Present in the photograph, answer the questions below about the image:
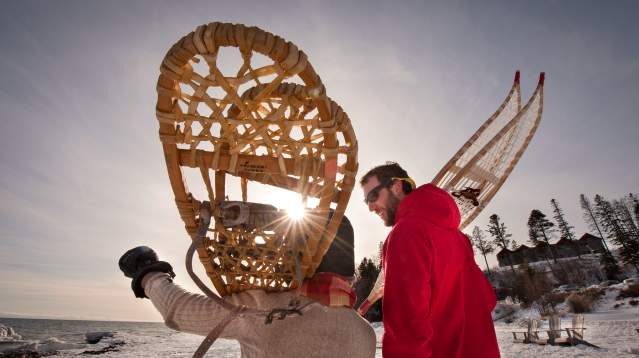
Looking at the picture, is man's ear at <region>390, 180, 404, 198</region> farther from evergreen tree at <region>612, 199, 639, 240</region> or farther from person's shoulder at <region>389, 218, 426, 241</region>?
evergreen tree at <region>612, 199, 639, 240</region>

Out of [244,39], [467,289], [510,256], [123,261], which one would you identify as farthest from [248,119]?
[510,256]

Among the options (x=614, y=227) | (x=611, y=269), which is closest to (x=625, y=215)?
(x=614, y=227)

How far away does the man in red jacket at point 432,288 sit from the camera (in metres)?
1.41

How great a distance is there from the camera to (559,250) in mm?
51750

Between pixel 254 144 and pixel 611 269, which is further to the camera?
pixel 611 269

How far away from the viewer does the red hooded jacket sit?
4.61ft

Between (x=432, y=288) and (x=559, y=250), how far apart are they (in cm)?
6637

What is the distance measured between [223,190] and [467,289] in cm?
Result: 159

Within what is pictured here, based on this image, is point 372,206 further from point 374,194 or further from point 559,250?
point 559,250

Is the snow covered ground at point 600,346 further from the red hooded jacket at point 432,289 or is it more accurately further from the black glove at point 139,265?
the black glove at point 139,265

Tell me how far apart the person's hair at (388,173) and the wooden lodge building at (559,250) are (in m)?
60.9

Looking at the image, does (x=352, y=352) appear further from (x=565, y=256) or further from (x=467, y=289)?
(x=565, y=256)

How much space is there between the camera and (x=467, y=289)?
71.2 inches

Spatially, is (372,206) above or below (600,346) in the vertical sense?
above
